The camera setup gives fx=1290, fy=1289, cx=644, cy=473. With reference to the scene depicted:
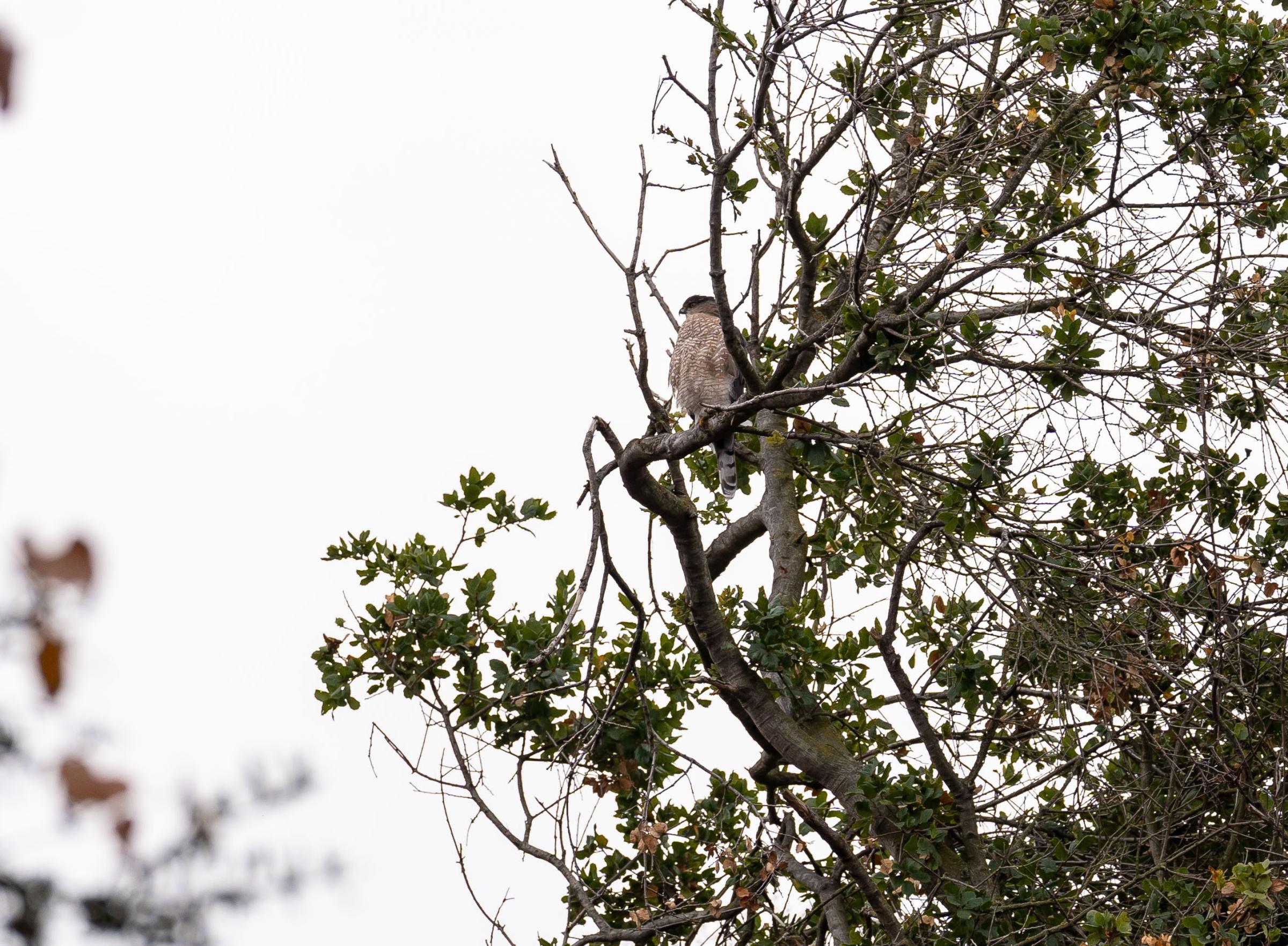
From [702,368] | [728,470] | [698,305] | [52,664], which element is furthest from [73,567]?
[698,305]

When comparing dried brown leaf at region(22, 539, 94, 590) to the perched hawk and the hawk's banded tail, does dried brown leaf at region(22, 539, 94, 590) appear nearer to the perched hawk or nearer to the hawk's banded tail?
the hawk's banded tail

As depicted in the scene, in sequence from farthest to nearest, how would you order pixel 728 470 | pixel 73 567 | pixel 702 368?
pixel 702 368
pixel 728 470
pixel 73 567

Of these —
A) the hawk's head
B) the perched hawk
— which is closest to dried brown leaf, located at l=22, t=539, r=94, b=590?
the perched hawk

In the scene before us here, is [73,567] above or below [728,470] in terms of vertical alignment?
below

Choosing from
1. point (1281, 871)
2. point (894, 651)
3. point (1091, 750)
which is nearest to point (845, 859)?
point (894, 651)

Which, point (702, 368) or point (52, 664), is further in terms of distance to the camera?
point (702, 368)

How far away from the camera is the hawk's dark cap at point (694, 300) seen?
25.7ft

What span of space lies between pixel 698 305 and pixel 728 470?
5.50 ft

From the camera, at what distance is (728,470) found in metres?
6.41

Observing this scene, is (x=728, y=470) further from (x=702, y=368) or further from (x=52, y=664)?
(x=52, y=664)

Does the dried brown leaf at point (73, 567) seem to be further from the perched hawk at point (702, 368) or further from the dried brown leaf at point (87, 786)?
the perched hawk at point (702, 368)

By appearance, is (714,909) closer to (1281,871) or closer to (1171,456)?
(1281,871)

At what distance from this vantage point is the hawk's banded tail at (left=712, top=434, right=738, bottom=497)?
631cm

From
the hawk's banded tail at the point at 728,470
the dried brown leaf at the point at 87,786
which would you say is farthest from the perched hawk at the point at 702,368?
the dried brown leaf at the point at 87,786
